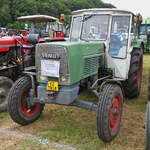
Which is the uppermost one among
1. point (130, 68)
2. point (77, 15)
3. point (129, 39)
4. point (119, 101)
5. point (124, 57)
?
point (77, 15)

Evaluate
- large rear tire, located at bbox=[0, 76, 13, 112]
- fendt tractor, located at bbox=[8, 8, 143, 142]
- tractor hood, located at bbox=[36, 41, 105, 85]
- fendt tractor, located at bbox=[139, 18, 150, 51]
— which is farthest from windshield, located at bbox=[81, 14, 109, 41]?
fendt tractor, located at bbox=[139, 18, 150, 51]

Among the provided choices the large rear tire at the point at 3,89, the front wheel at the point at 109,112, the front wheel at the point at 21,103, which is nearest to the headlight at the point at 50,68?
the front wheel at the point at 21,103

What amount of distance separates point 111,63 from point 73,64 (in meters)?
1.33

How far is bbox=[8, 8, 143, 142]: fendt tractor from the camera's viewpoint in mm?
2881

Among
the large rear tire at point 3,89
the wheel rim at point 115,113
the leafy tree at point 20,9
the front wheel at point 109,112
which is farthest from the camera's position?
the leafy tree at point 20,9

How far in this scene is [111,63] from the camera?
4016mm

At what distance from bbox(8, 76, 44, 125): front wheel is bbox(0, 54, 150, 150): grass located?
0.16 metres

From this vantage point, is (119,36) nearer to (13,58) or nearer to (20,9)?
(13,58)

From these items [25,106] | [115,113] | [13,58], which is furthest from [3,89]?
[115,113]

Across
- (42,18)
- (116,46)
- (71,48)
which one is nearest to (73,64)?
(71,48)

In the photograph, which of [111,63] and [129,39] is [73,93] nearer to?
[111,63]

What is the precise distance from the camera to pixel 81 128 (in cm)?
346

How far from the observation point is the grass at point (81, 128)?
3002 millimetres

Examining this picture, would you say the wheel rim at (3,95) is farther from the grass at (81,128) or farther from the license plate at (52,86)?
the license plate at (52,86)
